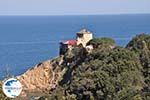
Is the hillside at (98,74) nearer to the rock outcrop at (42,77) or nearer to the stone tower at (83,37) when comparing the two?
the rock outcrop at (42,77)

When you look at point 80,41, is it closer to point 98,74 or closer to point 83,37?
point 83,37

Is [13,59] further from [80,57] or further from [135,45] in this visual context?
[135,45]

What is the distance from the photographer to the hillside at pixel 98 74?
1635 inches

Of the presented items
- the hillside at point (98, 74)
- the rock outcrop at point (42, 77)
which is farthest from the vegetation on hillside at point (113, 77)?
the rock outcrop at point (42, 77)

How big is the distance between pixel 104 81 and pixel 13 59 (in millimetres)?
49063

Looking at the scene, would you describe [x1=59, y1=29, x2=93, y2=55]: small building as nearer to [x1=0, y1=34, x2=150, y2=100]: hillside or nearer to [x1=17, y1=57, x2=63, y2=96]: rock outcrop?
[x1=0, y1=34, x2=150, y2=100]: hillside

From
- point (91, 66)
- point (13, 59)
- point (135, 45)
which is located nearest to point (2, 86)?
point (91, 66)

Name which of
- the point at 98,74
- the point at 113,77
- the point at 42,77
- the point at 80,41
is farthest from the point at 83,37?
the point at 98,74

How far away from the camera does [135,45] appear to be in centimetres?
5684

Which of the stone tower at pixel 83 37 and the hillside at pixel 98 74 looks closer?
the hillside at pixel 98 74

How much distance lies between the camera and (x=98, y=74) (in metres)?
44.8

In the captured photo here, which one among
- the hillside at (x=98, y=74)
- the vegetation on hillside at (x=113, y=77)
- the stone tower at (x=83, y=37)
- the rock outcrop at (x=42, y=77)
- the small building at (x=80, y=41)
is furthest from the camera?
the stone tower at (x=83, y=37)

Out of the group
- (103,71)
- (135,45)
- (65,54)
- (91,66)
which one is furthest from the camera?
(65,54)

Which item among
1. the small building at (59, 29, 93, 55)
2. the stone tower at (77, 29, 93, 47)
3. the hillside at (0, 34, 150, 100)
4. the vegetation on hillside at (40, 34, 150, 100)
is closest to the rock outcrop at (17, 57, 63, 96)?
the hillside at (0, 34, 150, 100)
